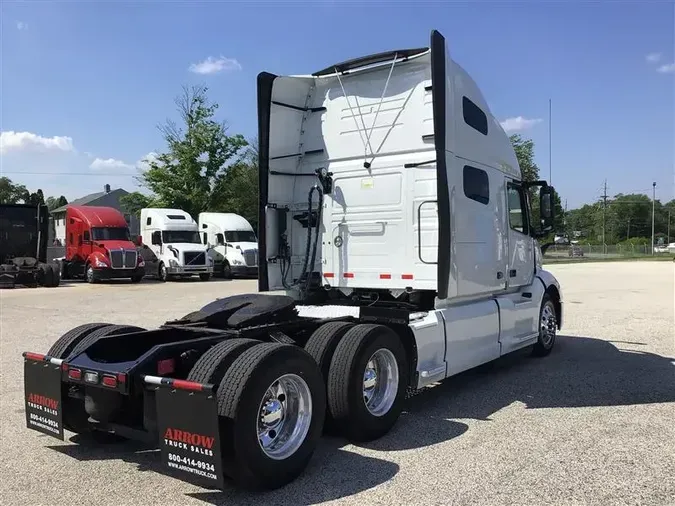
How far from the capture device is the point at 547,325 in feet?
29.8

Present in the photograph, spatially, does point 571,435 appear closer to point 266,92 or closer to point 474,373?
point 474,373

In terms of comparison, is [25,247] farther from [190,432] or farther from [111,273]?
[190,432]

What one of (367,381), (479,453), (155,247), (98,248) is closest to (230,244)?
(155,247)

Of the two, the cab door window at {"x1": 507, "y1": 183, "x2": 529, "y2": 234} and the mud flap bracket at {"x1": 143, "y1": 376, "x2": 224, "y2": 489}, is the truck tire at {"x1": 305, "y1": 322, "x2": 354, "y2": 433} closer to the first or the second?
the mud flap bracket at {"x1": 143, "y1": 376, "x2": 224, "y2": 489}

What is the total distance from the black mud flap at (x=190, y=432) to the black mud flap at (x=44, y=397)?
111 centimetres

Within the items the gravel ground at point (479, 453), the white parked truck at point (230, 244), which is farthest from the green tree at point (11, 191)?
the gravel ground at point (479, 453)

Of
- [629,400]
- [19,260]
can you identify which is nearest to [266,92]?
[629,400]

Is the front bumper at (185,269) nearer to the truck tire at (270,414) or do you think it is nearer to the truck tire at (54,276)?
the truck tire at (54,276)

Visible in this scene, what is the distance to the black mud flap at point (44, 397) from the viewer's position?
14.9 ft

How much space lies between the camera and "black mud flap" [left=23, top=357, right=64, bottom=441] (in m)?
4.54

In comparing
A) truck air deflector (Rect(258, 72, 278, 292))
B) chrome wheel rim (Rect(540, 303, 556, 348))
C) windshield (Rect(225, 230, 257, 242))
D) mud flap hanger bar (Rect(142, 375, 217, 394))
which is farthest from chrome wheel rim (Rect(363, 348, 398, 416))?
windshield (Rect(225, 230, 257, 242))

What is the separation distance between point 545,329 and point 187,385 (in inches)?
261

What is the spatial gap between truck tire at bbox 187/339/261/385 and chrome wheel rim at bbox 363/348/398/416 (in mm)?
1438

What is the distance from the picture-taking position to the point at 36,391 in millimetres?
4727
